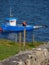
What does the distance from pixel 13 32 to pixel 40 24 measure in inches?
284

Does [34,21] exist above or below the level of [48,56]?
below

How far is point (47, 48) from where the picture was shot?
12.2 metres

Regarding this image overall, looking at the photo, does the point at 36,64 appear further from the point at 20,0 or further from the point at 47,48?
the point at 20,0

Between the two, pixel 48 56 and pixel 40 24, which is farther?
pixel 40 24

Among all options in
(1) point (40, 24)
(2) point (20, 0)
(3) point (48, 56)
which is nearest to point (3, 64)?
(3) point (48, 56)

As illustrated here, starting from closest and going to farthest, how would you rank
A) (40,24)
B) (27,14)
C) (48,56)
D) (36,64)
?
(36,64)
(48,56)
(40,24)
(27,14)

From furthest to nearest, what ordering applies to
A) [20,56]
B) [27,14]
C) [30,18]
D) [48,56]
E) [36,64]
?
1. [27,14]
2. [30,18]
3. [48,56]
4. [36,64]
5. [20,56]

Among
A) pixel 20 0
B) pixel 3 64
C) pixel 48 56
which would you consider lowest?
pixel 20 0

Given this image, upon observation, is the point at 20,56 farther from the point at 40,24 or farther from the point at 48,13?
the point at 48,13

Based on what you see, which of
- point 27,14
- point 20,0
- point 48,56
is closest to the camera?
point 48,56

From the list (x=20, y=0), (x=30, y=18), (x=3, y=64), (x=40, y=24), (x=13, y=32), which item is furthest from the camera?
(x=20, y=0)

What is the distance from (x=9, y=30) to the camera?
6462cm

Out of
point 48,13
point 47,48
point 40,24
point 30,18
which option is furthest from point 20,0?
point 47,48

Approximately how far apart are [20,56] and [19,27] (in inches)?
2143
